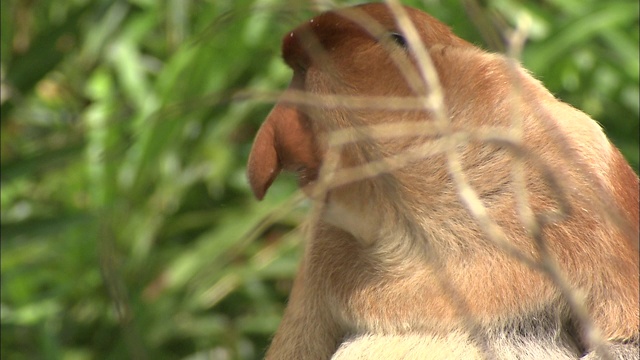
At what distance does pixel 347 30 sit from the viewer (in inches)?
65.4

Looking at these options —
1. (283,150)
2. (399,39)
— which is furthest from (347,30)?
(283,150)

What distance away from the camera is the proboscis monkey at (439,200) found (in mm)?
1500

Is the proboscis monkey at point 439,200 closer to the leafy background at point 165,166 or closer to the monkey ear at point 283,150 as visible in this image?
the monkey ear at point 283,150

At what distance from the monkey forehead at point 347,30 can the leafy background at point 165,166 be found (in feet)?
3.34

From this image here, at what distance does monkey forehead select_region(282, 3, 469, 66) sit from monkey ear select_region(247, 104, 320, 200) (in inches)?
4.2

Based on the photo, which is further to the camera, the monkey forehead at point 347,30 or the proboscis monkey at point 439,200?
the monkey forehead at point 347,30

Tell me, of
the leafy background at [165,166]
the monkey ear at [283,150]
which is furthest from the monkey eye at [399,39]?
the leafy background at [165,166]

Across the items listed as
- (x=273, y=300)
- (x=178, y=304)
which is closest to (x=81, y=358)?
(x=178, y=304)

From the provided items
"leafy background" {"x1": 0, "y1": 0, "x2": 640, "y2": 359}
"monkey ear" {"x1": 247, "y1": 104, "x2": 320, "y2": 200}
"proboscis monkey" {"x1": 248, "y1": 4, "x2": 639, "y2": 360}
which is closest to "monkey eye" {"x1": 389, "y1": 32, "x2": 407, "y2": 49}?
"proboscis monkey" {"x1": 248, "y1": 4, "x2": 639, "y2": 360}

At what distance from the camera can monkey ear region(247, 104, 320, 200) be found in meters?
1.64

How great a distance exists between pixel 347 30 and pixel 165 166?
157 centimetres

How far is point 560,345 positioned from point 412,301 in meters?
0.23

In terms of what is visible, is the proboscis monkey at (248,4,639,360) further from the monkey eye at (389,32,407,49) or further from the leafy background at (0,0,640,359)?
the leafy background at (0,0,640,359)

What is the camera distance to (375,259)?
5.30 feet
